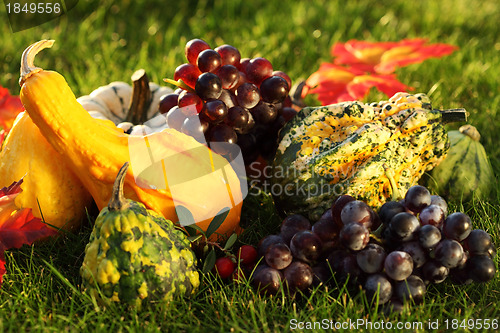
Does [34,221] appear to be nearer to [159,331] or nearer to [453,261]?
[159,331]

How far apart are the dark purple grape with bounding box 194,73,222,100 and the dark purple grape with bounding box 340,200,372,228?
742 millimetres

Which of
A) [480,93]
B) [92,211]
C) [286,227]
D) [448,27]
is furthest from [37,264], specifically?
[448,27]

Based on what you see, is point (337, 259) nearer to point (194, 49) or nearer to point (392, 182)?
point (392, 182)

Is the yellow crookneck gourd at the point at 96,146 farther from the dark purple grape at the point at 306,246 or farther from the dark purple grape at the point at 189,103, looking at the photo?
the dark purple grape at the point at 306,246

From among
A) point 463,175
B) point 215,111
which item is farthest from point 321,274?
point 463,175

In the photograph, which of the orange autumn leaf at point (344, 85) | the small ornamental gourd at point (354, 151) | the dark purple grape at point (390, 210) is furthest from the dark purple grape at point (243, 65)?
the dark purple grape at point (390, 210)

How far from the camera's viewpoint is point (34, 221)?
77.1 inches

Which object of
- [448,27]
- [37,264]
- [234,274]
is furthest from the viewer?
[448,27]

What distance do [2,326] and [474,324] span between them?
1.53 meters

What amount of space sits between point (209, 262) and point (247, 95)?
746 millimetres

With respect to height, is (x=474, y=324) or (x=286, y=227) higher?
(x=286, y=227)

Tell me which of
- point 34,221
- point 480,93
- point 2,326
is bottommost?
point 480,93

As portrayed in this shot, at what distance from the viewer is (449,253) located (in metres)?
1.72

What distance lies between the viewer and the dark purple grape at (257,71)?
231cm
